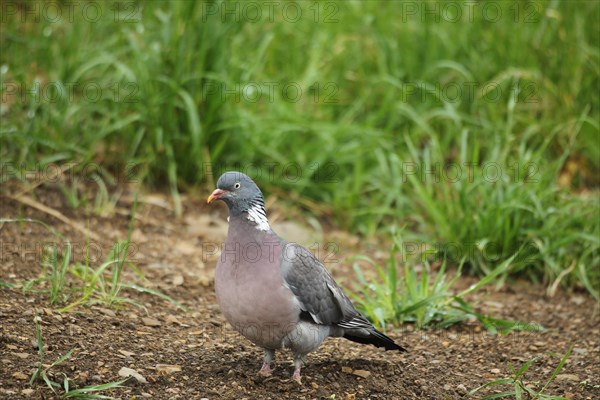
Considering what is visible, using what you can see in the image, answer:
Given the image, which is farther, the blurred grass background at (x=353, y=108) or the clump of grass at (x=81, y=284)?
the blurred grass background at (x=353, y=108)

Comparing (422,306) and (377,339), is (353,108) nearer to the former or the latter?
(422,306)

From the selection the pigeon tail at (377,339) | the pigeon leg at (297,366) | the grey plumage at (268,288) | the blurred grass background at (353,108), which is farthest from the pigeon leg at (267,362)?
the blurred grass background at (353,108)

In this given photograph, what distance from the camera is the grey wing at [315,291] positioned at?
3438mm

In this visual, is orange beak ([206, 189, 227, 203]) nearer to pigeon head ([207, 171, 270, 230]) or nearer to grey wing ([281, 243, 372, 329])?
pigeon head ([207, 171, 270, 230])

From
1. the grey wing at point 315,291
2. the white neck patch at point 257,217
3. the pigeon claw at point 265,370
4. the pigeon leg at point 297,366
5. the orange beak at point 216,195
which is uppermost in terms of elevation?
the orange beak at point 216,195

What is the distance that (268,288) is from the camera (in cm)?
332

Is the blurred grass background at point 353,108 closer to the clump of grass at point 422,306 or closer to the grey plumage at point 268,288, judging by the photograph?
the clump of grass at point 422,306

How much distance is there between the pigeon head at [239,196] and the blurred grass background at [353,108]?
6.40 feet

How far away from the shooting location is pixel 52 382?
3.05m

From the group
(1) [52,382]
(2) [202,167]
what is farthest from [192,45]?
(1) [52,382]

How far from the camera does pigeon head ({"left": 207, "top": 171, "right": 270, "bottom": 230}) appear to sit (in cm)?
349

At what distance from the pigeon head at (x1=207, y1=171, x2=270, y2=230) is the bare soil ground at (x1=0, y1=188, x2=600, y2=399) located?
2.20ft

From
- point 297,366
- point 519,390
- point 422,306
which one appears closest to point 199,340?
point 297,366

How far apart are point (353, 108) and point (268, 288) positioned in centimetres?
333
